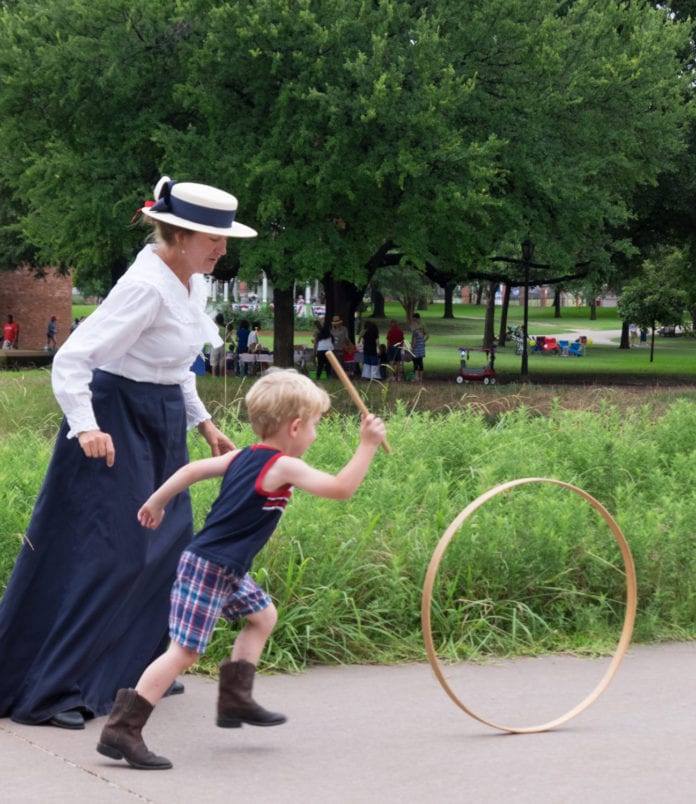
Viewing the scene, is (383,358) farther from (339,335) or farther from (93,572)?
(93,572)

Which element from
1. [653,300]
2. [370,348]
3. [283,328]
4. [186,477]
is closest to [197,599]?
[186,477]

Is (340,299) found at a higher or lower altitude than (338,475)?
higher

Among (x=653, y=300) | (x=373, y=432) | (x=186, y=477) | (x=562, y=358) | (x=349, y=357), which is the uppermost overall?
(x=653, y=300)

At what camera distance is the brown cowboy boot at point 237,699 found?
442 centimetres

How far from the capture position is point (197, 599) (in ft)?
13.9

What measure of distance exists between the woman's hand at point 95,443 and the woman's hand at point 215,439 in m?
0.59

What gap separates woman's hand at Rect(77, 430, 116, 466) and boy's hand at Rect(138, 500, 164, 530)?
0.23 m

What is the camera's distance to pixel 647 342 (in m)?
70.1

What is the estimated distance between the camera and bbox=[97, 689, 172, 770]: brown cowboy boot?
410 cm

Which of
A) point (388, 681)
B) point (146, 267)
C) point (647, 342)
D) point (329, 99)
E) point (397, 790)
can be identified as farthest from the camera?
point (647, 342)

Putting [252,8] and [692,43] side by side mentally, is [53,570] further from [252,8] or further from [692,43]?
[692,43]

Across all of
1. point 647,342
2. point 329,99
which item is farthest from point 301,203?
point 647,342

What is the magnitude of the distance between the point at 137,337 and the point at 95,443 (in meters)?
0.42

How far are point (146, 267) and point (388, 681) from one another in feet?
6.27
